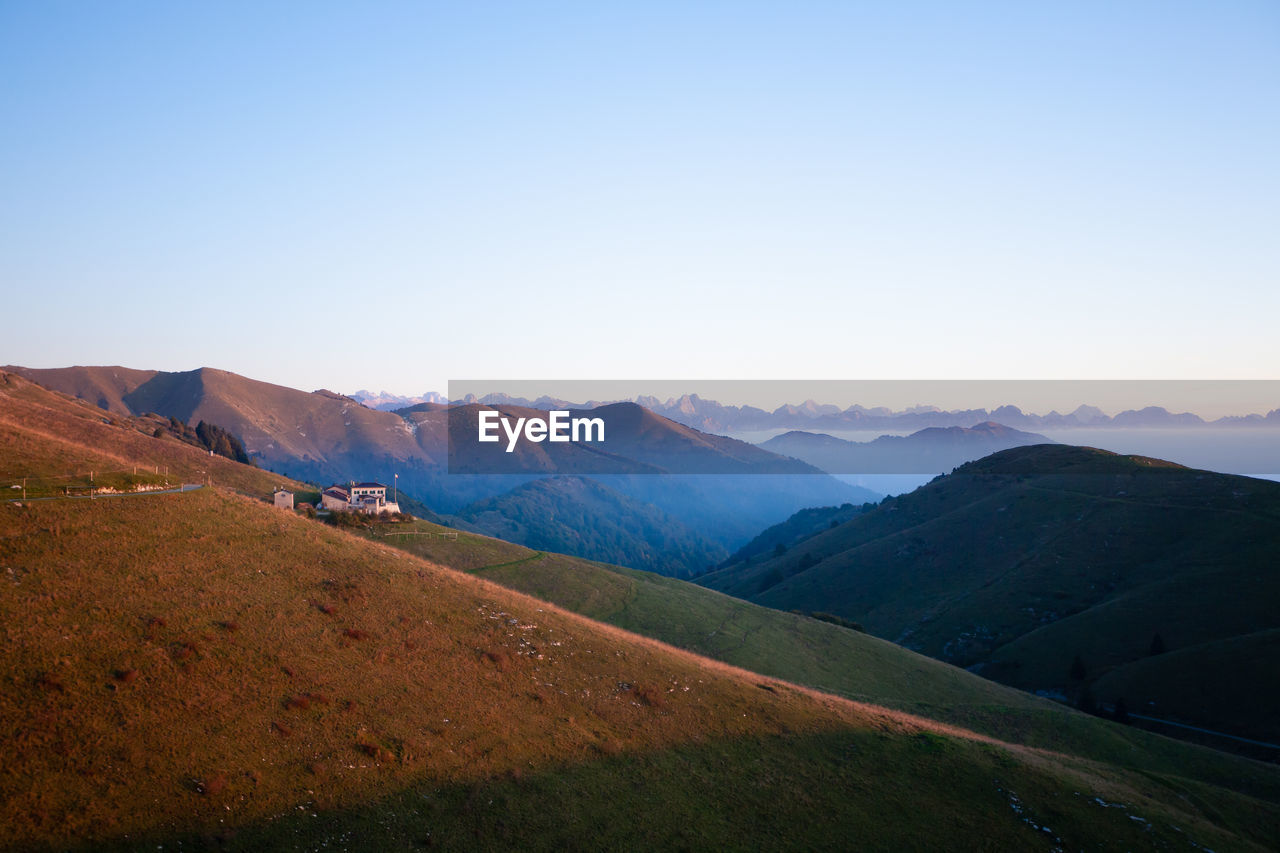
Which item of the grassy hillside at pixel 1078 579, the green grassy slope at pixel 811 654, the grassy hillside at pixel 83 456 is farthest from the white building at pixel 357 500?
the grassy hillside at pixel 1078 579

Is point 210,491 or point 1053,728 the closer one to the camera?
point 210,491

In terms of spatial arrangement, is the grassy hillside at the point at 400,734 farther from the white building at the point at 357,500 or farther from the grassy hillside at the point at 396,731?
the white building at the point at 357,500

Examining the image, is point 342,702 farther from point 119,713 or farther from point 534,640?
point 534,640

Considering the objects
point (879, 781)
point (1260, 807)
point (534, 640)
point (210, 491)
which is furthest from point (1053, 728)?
point (210, 491)

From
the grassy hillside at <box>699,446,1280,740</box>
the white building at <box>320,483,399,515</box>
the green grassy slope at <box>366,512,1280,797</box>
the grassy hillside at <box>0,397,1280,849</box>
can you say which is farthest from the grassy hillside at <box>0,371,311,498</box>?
the grassy hillside at <box>699,446,1280,740</box>

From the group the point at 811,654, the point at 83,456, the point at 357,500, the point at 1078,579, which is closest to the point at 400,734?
the point at 83,456

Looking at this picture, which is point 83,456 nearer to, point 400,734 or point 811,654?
point 400,734

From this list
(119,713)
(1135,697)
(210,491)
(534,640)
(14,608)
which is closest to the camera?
(119,713)
